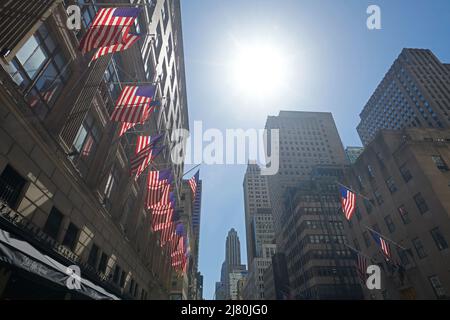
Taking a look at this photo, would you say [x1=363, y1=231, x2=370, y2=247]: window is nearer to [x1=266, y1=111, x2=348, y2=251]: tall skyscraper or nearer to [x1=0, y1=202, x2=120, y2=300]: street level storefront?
[x1=0, y1=202, x2=120, y2=300]: street level storefront

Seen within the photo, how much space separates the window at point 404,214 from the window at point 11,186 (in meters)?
34.6

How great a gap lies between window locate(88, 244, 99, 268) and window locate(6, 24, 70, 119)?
30.0 ft

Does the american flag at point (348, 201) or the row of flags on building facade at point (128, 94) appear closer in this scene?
the row of flags on building facade at point (128, 94)

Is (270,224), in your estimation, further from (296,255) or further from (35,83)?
(35,83)

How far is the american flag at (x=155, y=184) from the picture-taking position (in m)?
19.4

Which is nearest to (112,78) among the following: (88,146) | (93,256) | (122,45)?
(88,146)

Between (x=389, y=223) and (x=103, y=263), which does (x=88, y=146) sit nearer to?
(x=103, y=263)

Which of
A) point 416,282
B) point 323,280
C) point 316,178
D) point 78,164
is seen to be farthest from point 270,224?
point 78,164

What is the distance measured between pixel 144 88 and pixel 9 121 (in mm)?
6968

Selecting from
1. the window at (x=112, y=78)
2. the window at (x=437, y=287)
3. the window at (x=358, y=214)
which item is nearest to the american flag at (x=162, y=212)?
the window at (x=112, y=78)

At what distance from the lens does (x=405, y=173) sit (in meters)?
28.6

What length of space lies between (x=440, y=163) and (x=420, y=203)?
545 cm

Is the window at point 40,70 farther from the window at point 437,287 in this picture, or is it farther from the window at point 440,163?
the window at point 440,163

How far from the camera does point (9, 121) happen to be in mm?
9445
